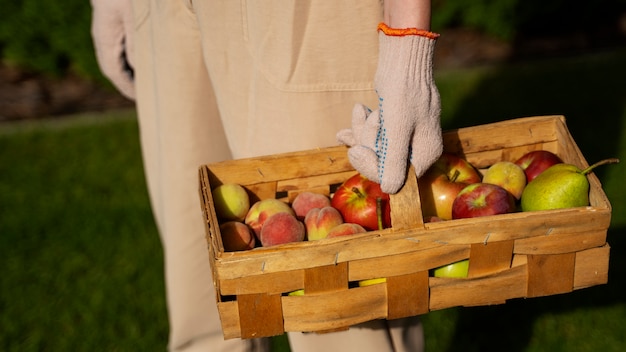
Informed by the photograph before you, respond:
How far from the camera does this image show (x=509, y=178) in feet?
6.07

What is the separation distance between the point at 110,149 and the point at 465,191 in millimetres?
2621

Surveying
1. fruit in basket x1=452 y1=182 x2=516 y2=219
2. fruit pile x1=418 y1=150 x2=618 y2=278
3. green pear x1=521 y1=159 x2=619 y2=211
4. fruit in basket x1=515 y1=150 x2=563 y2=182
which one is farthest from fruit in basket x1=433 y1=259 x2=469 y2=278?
fruit in basket x1=515 y1=150 x2=563 y2=182

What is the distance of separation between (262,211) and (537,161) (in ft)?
2.10

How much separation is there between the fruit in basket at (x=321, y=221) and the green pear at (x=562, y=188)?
16.8 inches

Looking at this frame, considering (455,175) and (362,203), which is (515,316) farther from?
(362,203)

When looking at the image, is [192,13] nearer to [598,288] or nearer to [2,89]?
[598,288]

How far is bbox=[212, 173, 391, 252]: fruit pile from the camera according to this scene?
5.60 feet

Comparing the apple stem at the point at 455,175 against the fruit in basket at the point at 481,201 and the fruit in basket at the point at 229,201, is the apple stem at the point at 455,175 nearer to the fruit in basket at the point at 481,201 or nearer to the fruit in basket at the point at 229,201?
the fruit in basket at the point at 481,201

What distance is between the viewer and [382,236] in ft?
5.02

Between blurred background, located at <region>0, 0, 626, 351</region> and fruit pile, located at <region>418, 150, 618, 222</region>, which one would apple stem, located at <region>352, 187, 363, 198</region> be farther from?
blurred background, located at <region>0, 0, 626, 351</region>

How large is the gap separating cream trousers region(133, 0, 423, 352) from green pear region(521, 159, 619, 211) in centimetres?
41

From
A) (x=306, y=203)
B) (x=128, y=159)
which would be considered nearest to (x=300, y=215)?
(x=306, y=203)

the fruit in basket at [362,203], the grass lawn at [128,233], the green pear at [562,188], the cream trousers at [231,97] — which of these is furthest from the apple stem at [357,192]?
the grass lawn at [128,233]

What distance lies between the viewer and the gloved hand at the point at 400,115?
1527mm
